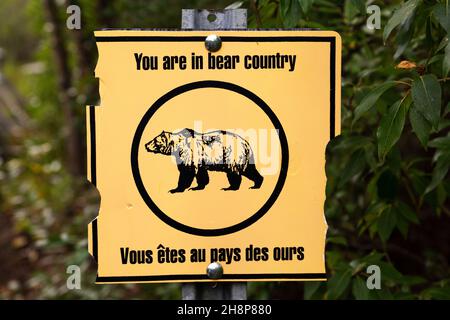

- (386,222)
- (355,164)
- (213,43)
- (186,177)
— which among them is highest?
(213,43)

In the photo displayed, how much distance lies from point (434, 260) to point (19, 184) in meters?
4.83

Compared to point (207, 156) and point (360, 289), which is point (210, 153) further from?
point (360, 289)

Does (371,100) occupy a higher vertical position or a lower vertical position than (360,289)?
higher

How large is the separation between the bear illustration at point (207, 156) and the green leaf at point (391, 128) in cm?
29

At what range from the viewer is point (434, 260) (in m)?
2.42

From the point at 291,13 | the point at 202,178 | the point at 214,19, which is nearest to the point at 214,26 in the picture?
the point at 214,19

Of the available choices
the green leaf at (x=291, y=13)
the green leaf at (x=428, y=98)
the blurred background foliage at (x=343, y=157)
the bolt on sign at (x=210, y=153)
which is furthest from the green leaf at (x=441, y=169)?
the green leaf at (x=291, y=13)

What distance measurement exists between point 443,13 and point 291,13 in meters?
0.34

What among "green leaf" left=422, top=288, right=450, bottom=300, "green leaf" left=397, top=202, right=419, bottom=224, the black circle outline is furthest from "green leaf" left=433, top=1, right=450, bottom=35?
"green leaf" left=422, top=288, right=450, bottom=300

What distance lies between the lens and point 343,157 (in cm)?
244
